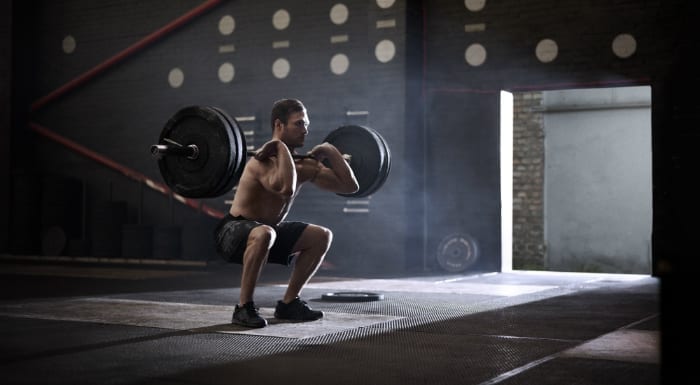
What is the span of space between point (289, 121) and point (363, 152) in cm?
86

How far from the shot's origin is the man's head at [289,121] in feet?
15.3

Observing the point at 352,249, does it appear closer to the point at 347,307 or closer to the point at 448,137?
the point at 448,137

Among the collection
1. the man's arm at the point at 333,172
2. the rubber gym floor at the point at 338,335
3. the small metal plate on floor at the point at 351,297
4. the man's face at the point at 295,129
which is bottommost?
the rubber gym floor at the point at 338,335

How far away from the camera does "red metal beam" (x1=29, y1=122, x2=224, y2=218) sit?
33.0 ft

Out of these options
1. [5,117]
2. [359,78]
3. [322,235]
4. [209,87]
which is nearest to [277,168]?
[322,235]

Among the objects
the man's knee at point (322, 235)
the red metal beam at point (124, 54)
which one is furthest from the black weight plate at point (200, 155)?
the red metal beam at point (124, 54)

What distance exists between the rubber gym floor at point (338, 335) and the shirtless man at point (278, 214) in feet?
0.59

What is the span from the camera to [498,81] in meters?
8.70

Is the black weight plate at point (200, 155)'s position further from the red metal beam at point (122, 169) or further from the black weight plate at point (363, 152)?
the red metal beam at point (122, 169)

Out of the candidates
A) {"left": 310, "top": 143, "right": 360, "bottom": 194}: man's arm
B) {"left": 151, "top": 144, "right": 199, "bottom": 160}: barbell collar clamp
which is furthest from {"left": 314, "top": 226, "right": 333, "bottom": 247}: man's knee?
{"left": 151, "top": 144, "right": 199, "bottom": 160}: barbell collar clamp

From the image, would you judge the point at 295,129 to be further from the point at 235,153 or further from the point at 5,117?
the point at 5,117

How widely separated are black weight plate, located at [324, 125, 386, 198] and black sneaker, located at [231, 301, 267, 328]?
114cm

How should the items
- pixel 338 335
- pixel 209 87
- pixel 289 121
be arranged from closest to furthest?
pixel 338 335, pixel 289 121, pixel 209 87

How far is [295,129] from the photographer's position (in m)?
4.70
